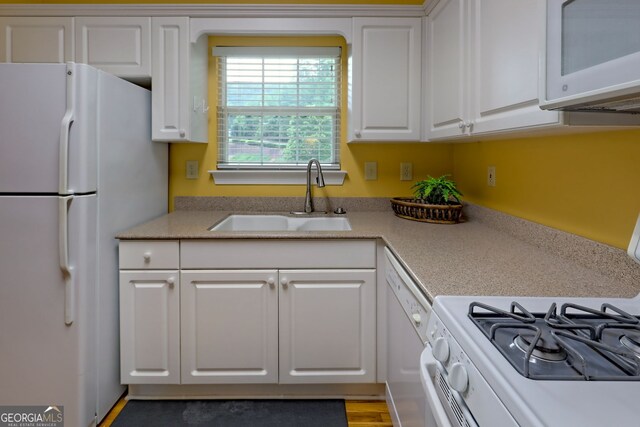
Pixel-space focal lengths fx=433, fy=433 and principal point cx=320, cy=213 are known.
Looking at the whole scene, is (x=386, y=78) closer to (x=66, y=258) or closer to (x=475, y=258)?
(x=475, y=258)

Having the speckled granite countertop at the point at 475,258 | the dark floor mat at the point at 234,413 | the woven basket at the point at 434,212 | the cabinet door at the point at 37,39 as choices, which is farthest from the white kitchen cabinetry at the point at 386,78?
the cabinet door at the point at 37,39

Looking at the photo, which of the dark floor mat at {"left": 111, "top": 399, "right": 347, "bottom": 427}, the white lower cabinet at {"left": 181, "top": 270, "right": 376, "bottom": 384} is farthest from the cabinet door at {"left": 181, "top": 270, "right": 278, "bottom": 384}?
the dark floor mat at {"left": 111, "top": 399, "right": 347, "bottom": 427}

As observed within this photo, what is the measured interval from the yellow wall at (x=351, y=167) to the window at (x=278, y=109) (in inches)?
3.1

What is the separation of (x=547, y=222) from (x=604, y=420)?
4.28 ft

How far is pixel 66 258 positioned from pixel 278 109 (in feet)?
5.02

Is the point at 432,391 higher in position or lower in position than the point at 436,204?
lower

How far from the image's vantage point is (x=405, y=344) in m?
1.55

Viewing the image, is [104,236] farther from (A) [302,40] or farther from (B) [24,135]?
(A) [302,40]

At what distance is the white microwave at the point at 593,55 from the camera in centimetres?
70

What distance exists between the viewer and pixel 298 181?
2756 millimetres

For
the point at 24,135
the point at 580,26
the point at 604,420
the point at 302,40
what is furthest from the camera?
the point at 302,40

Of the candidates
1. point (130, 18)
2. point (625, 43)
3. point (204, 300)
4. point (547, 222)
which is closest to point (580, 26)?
point (625, 43)

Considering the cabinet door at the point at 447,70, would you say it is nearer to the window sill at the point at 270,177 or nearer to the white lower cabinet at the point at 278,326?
the window sill at the point at 270,177

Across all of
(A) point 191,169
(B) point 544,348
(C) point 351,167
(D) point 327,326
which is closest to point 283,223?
(C) point 351,167
